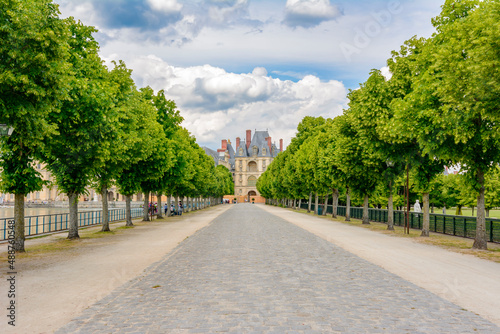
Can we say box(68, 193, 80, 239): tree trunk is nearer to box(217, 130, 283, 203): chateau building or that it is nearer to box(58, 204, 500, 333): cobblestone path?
box(58, 204, 500, 333): cobblestone path

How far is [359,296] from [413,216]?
946 inches

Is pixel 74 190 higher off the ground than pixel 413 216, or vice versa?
pixel 74 190

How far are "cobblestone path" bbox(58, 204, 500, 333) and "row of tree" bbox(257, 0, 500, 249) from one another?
6.12m

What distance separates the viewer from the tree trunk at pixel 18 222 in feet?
49.7

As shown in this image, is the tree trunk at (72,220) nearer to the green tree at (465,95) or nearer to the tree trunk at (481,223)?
the green tree at (465,95)

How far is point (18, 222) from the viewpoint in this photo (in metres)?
15.4

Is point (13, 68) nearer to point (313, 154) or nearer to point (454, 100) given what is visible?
point (454, 100)

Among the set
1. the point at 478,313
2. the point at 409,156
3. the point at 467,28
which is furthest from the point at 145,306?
the point at 409,156

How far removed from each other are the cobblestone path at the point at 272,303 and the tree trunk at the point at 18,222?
20.2 ft

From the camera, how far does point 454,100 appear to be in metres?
14.0

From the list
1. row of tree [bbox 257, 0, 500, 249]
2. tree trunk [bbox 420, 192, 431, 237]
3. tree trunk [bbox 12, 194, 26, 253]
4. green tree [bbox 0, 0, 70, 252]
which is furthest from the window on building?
green tree [bbox 0, 0, 70, 252]

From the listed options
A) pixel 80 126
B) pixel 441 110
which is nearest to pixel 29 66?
pixel 80 126

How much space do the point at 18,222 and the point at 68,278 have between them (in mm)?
6265

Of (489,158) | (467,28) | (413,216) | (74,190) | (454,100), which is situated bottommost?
(413,216)
